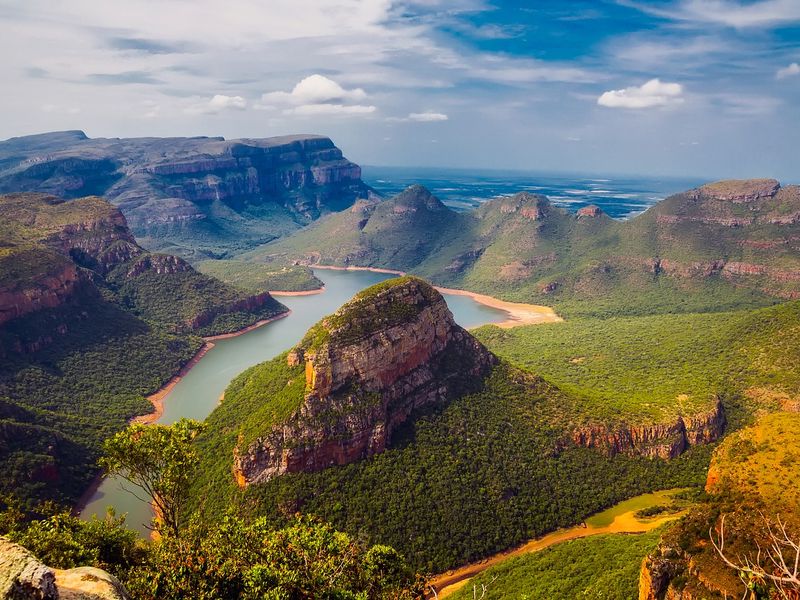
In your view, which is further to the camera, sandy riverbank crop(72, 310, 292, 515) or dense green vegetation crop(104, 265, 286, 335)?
dense green vegetation crop(104, 265, 286, 335)

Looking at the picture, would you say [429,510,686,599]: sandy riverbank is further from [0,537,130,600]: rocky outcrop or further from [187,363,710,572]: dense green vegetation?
[0,537,130,600]: rocky outcrop

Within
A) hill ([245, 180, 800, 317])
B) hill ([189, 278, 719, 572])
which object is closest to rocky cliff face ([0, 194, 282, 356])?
hill ([189, 278, 719, 572])

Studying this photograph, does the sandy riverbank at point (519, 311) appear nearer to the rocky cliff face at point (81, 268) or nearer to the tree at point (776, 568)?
the rocky cliff face at point (81, 268)

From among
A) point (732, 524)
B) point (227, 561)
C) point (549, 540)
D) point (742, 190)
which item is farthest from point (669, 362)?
point (742, 190)

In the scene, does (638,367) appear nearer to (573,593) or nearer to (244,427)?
(573,593)

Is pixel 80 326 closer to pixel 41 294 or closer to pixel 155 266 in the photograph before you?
pixel 41 294
